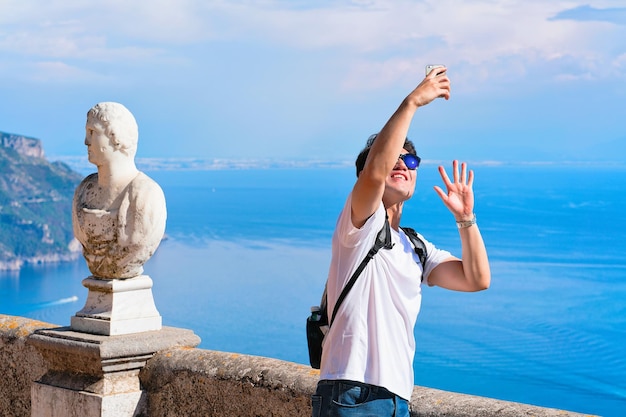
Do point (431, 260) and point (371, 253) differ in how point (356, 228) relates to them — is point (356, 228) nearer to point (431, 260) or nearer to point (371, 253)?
point (371, 253)

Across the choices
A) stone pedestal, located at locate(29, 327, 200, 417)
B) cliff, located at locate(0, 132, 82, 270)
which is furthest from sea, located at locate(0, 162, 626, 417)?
stone pedestal, located at locate(29, 327, 200, 417)

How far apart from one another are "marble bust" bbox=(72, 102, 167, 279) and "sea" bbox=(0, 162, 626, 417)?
43909 mm

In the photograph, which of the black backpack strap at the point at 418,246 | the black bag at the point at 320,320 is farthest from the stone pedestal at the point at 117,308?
the black backpack strap at the point at 418,246

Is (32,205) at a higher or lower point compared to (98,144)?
higher

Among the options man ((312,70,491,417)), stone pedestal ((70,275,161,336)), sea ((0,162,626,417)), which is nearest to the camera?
man ((312,70,491,417))

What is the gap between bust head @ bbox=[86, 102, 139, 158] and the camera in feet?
14.5

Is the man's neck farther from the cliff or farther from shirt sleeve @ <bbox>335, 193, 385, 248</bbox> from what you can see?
the cliff

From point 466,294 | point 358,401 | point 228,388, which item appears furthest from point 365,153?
point 466,294

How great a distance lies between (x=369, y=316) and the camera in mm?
2691

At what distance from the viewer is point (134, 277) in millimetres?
4543

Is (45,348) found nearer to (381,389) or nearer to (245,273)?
(381,389)

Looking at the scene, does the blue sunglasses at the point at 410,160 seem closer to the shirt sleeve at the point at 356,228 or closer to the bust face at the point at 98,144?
the shirt sleeve at the point at 356,228

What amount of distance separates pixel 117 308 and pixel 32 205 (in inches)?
5042

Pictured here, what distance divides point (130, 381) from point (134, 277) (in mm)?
477
